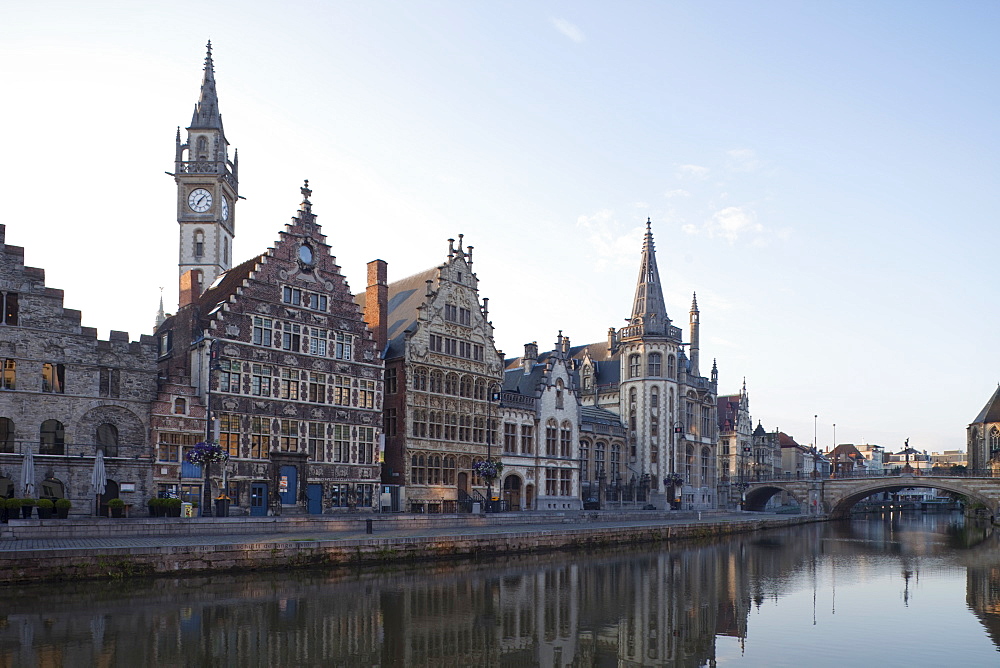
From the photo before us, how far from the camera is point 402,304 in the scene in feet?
209

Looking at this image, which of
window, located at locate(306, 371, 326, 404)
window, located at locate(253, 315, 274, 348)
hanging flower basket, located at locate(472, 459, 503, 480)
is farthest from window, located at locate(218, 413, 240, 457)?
hanging flower basket, located at locate(472, 459, 503, 480)

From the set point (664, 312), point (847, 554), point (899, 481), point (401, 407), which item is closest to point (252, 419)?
point (401, 407)

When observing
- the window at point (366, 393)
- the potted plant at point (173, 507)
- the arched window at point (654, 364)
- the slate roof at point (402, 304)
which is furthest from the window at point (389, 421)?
the arched window at point (654, 364)

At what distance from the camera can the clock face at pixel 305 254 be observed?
52.6 metres

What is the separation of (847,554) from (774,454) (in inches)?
3648

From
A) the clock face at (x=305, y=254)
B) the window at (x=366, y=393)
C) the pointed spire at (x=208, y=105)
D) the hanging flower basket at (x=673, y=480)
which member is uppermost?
the pointed spire at (x=208, y=105)

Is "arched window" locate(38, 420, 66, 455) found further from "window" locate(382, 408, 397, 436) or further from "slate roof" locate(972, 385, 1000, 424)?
"slate roof" locate(972, 385, 1000, 424)

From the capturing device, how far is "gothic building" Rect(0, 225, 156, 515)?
4069 cm

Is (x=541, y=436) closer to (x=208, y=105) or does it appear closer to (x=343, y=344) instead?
(x=343, y=344)

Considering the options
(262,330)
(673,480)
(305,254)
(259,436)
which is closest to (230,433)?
(259,436)

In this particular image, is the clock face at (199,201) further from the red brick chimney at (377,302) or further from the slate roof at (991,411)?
the slate roof at (991,411)

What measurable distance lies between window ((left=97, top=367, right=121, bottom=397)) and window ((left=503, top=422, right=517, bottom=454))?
96.5ft

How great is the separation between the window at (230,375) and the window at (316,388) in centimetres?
473

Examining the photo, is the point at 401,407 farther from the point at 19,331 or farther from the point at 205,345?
the point at 19,331
